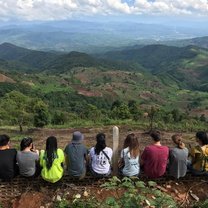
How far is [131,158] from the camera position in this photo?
7430mm

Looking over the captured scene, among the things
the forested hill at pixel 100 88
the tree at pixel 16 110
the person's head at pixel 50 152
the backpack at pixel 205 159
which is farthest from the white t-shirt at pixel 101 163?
the forested hill at pixel 100 88

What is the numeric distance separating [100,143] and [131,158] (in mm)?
787

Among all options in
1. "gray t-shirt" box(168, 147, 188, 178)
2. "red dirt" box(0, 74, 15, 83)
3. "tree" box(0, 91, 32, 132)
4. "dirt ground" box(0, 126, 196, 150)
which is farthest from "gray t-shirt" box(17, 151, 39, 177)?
"red dirt" box(0, 74, 15, 83)

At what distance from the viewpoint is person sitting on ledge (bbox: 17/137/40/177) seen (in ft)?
23.5

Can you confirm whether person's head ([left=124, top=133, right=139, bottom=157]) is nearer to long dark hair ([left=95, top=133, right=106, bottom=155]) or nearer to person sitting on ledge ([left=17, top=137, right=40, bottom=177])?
long dark hair ([left=95, top=133, right=106, bottom=155])

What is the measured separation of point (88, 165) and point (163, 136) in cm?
762

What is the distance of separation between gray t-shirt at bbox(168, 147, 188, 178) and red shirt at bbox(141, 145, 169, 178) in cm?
17

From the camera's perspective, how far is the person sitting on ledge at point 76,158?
7.32 m

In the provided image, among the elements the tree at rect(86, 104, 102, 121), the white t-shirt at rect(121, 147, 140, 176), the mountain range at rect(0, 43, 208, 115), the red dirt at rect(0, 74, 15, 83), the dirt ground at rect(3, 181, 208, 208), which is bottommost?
the mountain range at rect(0, 43, 208, 115)

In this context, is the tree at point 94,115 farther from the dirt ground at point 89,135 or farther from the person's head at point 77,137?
the person's head at point 77,137

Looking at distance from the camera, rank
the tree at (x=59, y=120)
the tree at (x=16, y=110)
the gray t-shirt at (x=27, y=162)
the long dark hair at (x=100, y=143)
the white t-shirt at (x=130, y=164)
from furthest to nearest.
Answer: the tree at (x=16, y=110), the tree at (x=59, y=120), the white t-shirt at (x=130, y=164), the long dark hair at (x=100, y=143), the gray t-shirt at (x=27, y=162)

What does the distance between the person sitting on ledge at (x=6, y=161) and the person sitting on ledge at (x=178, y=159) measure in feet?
11.7

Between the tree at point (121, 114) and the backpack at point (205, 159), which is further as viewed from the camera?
the tree at point (121, 114)

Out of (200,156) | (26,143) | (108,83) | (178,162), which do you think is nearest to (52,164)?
(26,143)
